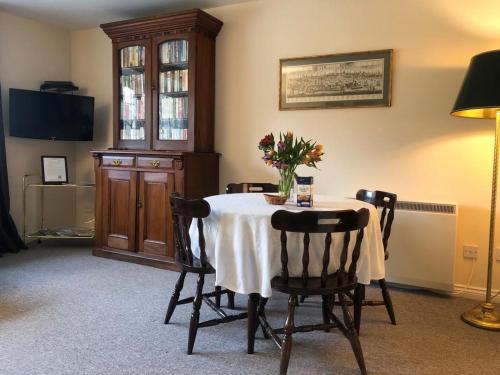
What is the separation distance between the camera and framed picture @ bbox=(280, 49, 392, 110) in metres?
3.24

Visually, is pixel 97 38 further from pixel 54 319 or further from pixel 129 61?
pixel 54 319

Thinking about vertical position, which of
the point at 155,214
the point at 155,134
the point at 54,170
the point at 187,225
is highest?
the point at 155,134

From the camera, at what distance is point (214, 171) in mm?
3883

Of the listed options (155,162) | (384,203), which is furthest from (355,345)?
(155,162)

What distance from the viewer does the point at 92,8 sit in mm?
3975

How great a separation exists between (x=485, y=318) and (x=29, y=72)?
4.64 metres

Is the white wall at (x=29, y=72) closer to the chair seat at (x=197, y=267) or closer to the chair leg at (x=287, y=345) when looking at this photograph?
the chair seat at (x=197, y=267)

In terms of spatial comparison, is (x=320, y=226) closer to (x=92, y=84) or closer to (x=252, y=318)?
(x=252, y=318)

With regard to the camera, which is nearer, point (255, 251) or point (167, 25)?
point (255, 251)

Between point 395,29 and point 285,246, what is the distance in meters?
2.21

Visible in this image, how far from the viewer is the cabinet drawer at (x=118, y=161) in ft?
12.4

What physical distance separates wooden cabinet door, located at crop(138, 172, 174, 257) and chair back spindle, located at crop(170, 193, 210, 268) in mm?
1350

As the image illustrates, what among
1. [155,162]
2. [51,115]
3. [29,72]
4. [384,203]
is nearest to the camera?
[384,203]

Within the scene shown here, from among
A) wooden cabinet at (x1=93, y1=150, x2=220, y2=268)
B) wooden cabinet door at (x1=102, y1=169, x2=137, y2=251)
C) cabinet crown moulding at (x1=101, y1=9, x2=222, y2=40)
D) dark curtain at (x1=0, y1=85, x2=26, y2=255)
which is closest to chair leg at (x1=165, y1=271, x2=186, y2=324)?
wooden cabinet at (x1=93, y1=150, x2=220, y2=268)
